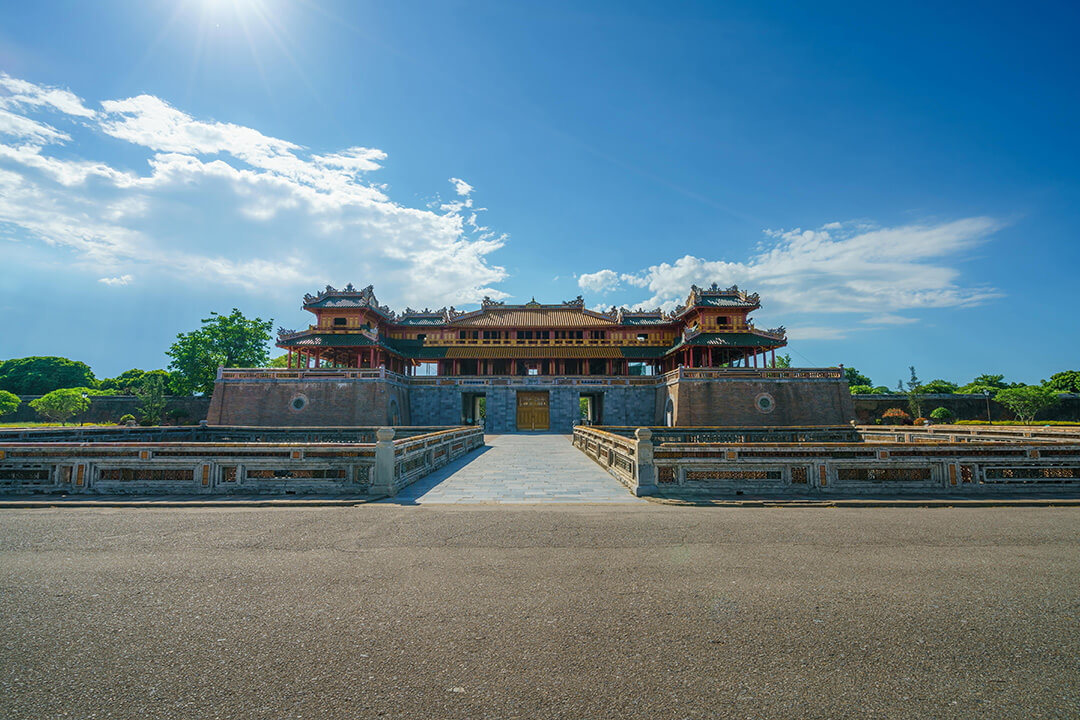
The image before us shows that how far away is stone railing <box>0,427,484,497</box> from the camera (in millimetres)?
10195

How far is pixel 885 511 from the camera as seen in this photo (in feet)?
28.2

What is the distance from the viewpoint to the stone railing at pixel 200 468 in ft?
33.4

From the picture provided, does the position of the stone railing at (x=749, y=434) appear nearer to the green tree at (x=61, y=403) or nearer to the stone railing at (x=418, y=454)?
the stone railing at (x=418, y=454)

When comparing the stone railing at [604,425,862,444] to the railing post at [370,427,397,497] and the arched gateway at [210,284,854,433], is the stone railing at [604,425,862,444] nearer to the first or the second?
the arched gateway at [210,284,854,433]

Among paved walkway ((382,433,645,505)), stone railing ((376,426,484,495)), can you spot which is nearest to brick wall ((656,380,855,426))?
paved walkway ((382,433,645,505))

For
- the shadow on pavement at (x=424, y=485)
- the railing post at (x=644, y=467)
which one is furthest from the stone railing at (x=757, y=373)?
the railing post at (x=644, y=467)

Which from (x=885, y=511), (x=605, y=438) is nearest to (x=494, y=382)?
(x=605, y=438)

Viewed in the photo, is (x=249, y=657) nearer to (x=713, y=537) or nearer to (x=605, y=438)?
(x=713, y=537)

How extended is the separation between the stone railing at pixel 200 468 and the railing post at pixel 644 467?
17.0 ft

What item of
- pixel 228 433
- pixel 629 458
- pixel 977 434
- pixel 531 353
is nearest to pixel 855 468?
pixel 629 458

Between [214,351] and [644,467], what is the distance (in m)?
46.3

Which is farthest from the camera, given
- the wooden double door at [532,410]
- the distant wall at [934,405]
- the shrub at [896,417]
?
the distant wall at [934,405]

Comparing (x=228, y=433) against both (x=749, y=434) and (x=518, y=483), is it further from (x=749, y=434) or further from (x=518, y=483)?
(x=749, y=434)

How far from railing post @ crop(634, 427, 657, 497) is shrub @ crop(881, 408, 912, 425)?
36668 mm
